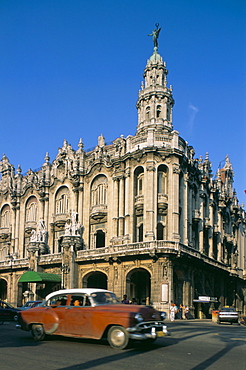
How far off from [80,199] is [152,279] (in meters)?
14.9

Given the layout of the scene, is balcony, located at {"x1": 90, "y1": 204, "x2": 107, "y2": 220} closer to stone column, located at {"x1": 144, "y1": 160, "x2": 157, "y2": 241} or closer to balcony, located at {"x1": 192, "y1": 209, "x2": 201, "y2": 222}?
stone column, located at {"x1": 144, "y1": 160, "x2": 157, "y2": 241}

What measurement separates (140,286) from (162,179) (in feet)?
36.8

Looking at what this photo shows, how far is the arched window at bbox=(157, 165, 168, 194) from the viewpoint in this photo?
1768 inches

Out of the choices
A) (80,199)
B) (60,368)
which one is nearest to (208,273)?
(80,199)

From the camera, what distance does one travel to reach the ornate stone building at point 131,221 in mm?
43000

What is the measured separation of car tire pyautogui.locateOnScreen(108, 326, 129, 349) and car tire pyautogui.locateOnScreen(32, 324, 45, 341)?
10.7 ft

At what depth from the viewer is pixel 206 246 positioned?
174 ft

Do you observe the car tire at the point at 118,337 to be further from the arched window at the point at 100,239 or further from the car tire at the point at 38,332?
the arched window at the point at 100,239

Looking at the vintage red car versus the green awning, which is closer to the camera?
the vintage red car

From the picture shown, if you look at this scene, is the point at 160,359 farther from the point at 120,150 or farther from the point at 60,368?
the point at 120,150

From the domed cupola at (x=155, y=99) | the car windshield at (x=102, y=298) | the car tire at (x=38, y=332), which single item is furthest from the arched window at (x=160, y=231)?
the car tire at (x=38, y=332)

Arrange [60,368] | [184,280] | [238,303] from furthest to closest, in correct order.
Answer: [238,303], [184,280], [60,368]

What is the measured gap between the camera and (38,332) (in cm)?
1608

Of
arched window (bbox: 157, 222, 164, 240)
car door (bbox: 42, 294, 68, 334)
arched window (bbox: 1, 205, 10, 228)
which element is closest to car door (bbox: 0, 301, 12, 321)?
car door (bbox: 42, 294, 68, 334)
